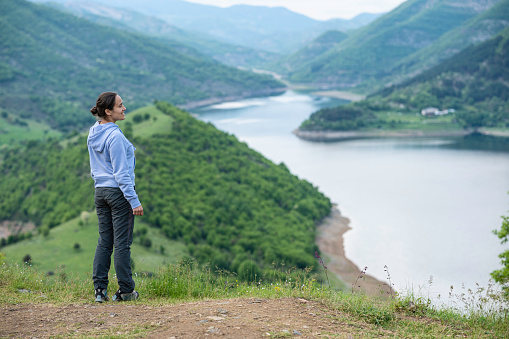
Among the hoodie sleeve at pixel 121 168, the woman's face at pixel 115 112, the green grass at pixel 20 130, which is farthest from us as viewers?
the green grass at pixel 20 130

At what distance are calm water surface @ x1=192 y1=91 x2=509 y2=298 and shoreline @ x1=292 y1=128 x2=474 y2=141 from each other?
3.83 m

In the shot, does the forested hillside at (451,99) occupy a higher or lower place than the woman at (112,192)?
higher

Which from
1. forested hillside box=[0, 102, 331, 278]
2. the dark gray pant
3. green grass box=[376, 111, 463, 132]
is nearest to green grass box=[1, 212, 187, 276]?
forested hillside box=[0, 102, 331, 278]

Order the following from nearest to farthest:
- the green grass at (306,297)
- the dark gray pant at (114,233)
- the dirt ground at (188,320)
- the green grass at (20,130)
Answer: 1. the dirt ground at (188,320)
2. the green grass at (306,297)
3. the dark gray pant at (114,233)
4. the green grass at (20,130)

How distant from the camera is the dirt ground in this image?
4.37 meters

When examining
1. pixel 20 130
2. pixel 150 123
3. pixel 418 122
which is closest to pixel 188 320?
pixel 150 123

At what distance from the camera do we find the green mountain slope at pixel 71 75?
371ft

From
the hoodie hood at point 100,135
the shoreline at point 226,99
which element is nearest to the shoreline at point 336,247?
the hoodie hood at point 100,135

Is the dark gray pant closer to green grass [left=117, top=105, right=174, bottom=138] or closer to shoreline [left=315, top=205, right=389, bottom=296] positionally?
shoreline [left=315, top=205, right=389, bottom=296]

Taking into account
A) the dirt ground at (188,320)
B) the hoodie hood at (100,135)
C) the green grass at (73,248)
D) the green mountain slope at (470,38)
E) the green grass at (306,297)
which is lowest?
the green grass at (73,248)

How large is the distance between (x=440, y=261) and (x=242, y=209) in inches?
711

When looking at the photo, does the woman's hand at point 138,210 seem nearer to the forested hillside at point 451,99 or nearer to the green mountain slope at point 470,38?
the forested hillside at point 451,99

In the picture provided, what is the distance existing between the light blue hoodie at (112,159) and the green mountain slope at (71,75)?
104 meters

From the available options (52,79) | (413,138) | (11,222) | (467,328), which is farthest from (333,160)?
(52,79)
